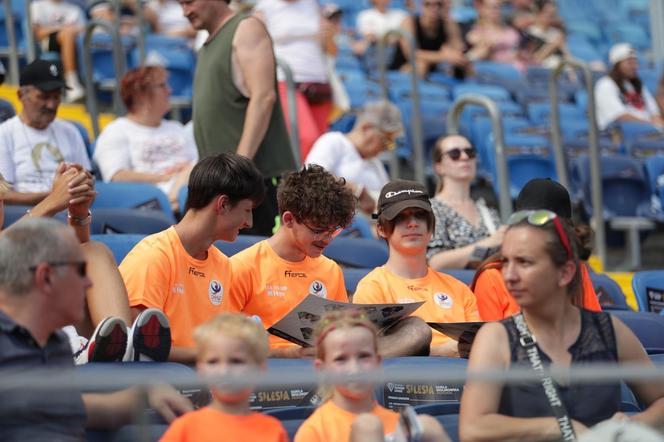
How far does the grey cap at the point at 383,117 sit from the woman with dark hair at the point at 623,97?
331 cm

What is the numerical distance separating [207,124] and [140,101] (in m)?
1.33

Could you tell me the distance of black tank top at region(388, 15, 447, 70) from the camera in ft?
37.5

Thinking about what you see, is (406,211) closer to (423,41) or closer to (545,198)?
(545,198)

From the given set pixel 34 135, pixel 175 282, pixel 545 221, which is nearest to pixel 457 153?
pixel 34 135

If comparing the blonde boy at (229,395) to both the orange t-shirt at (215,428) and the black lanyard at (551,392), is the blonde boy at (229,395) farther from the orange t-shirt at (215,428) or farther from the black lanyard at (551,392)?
the black lanyard at (551,392)

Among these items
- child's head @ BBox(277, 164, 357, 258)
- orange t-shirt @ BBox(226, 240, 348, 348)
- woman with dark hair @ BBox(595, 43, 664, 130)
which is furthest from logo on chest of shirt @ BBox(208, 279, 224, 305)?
woman with dark hair @ BBox(595, 43, 664, 130)

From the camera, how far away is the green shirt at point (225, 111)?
19.3ft

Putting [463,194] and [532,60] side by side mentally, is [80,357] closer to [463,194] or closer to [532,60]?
[463,194]

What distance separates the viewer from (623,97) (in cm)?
1056

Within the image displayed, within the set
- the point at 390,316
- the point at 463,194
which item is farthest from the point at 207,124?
the point at 390,316

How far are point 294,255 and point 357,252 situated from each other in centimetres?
118

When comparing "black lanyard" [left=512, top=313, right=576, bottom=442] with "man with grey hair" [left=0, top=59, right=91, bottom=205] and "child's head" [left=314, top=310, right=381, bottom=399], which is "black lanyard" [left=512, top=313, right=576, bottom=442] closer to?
"child's head" [left=314, top=310, right=381, bottom=399]

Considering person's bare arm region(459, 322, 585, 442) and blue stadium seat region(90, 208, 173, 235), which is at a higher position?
blue stadium seat region(90, 208, 173, 235)

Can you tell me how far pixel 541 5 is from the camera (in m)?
13.5
